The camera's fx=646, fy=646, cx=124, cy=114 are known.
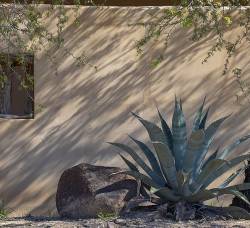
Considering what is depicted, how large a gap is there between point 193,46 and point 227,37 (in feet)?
1.47

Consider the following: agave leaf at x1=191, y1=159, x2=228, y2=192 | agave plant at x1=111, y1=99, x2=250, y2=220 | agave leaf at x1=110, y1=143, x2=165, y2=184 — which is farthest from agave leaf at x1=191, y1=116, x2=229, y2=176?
agave leaf at x1=110, y1=143, x2=165, y2=184

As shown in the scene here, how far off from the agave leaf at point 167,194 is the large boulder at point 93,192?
1.18 ft

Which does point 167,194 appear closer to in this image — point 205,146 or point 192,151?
point 192,151

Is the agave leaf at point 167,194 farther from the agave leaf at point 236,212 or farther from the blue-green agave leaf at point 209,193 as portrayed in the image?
the agave leaf at point 236,212

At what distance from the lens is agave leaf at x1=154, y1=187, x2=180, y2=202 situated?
617 cm

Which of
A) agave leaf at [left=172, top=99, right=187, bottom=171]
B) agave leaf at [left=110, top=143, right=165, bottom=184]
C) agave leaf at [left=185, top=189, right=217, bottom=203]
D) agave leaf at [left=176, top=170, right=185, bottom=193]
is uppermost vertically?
agave leaf at [left=172, top=99, right=187, bottom=171]

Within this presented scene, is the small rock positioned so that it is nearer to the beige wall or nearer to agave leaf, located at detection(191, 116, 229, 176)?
agave leaf, located at detection(191, 116, 229, 176)

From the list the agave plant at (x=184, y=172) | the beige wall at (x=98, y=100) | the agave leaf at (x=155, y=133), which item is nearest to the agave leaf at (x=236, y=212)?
the agave plant at (x=184, y=172)

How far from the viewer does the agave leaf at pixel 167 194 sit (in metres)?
6.17

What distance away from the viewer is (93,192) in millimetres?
6441

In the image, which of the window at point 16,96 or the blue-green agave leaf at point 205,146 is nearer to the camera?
the blue-green agave leaf at point 205,146

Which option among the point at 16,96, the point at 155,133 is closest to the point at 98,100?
the point at 16,96

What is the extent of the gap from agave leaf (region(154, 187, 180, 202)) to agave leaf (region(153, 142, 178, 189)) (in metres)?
0.07

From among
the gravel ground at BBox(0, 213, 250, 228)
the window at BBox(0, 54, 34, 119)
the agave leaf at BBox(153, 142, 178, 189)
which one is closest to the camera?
the gravel ground at BBox(0, 213, 250, 228)
